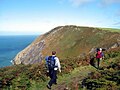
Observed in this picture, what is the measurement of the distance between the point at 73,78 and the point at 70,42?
9328 cm

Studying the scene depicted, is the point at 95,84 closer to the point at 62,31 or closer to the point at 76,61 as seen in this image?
the point at 76,61

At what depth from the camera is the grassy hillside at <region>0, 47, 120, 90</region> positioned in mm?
17697

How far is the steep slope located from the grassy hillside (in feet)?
203

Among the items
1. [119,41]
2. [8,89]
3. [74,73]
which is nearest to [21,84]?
[8,89]

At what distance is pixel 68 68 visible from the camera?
24.3 meters

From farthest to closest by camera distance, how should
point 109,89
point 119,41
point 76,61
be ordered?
point 119,41, point 76,61, point 109,89

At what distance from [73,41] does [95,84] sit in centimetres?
9634

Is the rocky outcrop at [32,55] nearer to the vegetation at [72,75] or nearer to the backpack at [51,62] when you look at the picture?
the vegetation at [72,75]

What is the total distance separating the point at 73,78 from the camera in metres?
21.3

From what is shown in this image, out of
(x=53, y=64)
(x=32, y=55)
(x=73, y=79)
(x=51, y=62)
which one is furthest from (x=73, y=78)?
(x=32, y=55)

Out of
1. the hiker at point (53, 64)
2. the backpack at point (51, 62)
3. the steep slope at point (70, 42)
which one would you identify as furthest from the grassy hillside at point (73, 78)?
the steep slope at point (70, 42)

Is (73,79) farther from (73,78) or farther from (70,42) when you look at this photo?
→ (70,42)

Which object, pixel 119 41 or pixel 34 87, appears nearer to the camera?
pixel 34 87

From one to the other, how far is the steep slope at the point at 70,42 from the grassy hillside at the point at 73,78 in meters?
61.9
